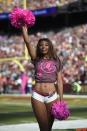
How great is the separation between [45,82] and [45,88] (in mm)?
99

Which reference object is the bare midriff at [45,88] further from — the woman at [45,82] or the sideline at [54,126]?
the sideline at [54,126]

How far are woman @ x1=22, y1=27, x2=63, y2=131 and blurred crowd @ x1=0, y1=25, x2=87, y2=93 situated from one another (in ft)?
62.2

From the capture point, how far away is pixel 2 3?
1633 inches

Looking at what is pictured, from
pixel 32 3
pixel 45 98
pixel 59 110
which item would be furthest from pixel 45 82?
pixel 32 3

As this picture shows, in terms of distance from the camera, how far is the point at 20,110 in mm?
18719

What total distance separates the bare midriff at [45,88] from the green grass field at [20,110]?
5.83 meters

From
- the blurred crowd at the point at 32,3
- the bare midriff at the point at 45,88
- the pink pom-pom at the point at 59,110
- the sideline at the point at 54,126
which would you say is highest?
the bare midriff at the point at 45,88

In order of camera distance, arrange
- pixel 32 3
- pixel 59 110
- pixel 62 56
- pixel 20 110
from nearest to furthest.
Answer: pixel 59 110
pixel 20 110
pixel 62 56
pixel 32 3

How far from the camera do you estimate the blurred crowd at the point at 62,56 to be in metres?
29.8

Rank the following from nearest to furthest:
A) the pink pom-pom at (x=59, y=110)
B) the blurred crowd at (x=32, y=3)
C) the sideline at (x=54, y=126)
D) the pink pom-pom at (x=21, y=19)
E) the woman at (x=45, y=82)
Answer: the pink pom-pom at (x=59, y=110) < the woman at (x=45, y=82) < the pink pom-pom at (x=21, y=19) < the sideline at (x=54, y=126) < the blurred crowd at (x=32, y=3)

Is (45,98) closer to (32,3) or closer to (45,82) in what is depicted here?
(45,82)

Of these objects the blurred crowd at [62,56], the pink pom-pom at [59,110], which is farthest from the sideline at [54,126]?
the blurred crowd at [62,56]

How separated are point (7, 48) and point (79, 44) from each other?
24.9ft

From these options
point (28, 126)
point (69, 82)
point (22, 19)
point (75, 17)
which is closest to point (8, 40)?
point (75, 17)
